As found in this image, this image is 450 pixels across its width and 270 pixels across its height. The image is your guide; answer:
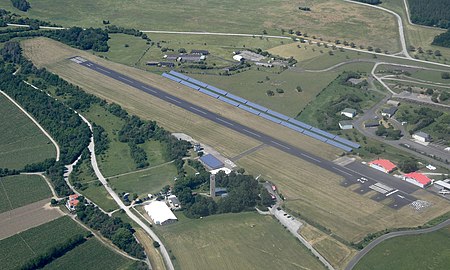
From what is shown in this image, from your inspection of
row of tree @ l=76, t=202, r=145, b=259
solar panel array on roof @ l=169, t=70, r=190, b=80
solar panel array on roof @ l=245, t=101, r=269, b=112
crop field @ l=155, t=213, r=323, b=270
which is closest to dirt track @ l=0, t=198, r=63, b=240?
row of tree @ l=76, t=202, r=145, b=259

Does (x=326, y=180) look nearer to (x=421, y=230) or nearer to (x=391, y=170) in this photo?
(x=391, y=170)

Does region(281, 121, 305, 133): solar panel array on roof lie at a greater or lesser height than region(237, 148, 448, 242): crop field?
greater

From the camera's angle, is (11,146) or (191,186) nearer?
(191,186)

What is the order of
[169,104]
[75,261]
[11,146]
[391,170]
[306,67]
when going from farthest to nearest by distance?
1. [306,67]
2. [169,104]
3. [11,146]
4. [391,170]
5. [75,261]

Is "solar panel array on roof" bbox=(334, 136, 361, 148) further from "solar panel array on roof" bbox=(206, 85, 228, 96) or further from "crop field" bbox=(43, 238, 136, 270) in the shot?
"crop field" bbox=(43, 238, 136, 270)

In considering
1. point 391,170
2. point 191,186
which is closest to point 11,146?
point 191,186

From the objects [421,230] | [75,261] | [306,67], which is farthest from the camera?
[306,67]

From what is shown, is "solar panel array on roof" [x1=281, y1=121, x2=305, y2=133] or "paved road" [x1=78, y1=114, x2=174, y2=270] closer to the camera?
"paved road" [x1=78, y1=114, x2=174, y2=270]
